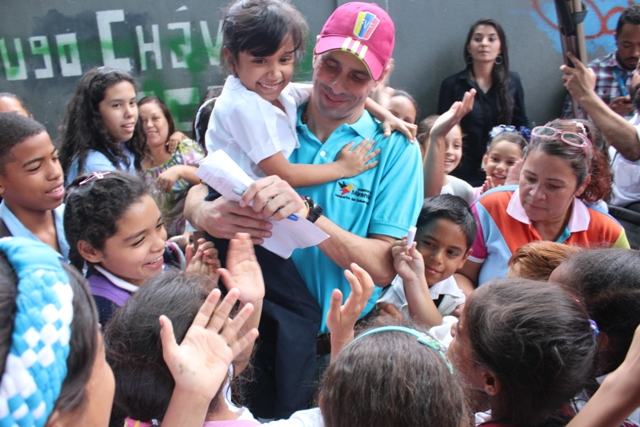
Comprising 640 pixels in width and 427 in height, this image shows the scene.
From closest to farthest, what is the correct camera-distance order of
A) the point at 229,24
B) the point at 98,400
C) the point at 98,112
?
the point at 98,400, the point at 229,24, the point at 98,112

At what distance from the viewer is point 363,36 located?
2115 mm

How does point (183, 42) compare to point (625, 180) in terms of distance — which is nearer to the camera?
point (625, 180)

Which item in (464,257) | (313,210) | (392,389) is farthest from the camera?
(464,257)

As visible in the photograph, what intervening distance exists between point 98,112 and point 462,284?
2.45 meters

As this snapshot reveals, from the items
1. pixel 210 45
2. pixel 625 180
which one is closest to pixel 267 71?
pixel 625 180

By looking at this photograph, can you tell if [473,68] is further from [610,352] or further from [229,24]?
[610,352]

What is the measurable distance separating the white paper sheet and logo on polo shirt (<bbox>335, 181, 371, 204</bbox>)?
0.27 meters

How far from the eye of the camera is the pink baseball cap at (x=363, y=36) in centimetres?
210

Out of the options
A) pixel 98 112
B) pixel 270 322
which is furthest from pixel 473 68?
pixel 270 322

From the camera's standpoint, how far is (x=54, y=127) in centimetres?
549

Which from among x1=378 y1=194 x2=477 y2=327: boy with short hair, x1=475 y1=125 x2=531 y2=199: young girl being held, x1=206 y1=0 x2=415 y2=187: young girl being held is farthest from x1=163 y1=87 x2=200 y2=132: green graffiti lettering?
x1=378 y1=194 x2=477 y2=327: boy with short hair

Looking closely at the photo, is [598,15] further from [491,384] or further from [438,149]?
[491,384]

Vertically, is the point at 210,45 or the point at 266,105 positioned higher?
the point at 210,45

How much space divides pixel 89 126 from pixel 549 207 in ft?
8.74
